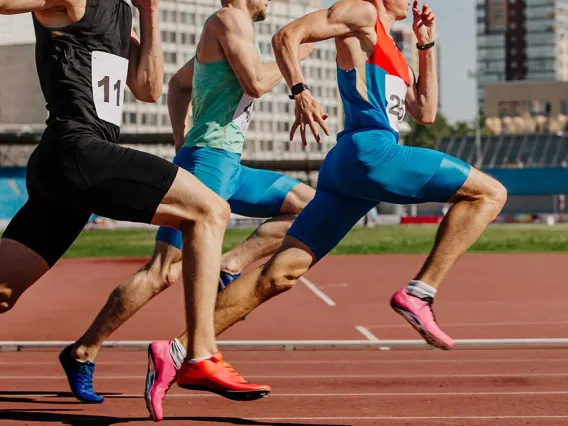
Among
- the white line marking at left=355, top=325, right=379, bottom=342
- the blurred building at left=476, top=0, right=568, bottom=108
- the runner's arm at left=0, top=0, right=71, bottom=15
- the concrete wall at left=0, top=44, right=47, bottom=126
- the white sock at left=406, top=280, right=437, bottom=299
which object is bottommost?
the blurred building at left=476, top=0, right=568, bottom=108

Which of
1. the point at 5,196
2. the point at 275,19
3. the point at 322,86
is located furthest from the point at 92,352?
the point at 322,86

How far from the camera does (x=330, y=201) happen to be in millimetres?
6141

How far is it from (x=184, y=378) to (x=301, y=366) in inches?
121

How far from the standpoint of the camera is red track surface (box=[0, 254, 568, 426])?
5.87 meters

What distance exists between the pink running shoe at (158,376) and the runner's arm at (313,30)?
137cm

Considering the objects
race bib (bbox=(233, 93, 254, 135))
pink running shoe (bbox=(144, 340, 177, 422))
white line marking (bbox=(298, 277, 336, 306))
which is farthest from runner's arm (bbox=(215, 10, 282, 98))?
white line marking (bbox=(298, 277, 336, 306))


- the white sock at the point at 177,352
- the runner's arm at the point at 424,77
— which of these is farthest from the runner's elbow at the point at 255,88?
the white sock at the point at 177,352

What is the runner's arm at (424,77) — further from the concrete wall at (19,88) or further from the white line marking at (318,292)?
the concrete wall at (19,88)

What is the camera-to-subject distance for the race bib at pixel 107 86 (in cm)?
522

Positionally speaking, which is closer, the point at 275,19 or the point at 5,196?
the point at 5,196

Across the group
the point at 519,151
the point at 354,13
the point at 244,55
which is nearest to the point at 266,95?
the point at 519,151

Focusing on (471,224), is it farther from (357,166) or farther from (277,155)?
(277,155)

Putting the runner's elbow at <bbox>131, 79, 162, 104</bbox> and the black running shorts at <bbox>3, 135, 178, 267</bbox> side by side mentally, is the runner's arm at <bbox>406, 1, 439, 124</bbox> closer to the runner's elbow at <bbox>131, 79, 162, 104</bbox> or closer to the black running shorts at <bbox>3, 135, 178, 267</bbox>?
the runner's elbow at <bbox>131, 79, 162, 104</bbox>

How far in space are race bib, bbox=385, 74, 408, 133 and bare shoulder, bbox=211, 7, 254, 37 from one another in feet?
2.84
